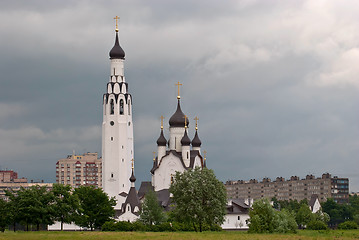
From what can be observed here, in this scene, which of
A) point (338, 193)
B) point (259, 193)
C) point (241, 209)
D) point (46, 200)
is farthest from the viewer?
point (259, 193)

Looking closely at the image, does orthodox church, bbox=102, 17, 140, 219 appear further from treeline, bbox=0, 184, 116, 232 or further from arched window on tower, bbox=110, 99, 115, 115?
treeline, bbox=0, 184, 116, 232

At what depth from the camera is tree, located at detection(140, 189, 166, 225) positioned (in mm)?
72812

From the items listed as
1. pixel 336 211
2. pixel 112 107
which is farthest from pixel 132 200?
pixel 336 211

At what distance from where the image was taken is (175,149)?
316 feet

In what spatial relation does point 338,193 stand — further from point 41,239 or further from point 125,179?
point 41,239

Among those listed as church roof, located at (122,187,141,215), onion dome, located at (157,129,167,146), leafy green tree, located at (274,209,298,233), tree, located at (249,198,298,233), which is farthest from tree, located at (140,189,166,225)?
onion dome, located at (157,129,167,146)

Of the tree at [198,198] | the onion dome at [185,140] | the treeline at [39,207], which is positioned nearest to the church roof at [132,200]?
the onion dome at [185,140]

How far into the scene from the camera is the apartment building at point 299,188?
545 feet

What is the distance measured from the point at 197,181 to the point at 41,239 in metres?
18.1

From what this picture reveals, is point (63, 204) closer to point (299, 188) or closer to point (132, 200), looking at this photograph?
point (132, 200)

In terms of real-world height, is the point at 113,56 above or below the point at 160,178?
above

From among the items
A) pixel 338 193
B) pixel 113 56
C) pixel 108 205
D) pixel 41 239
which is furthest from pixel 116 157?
pixel 338 193

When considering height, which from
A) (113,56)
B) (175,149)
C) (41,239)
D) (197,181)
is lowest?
(41,239)

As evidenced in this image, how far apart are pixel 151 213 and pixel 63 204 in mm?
11257
